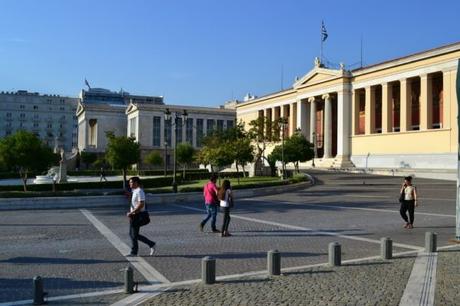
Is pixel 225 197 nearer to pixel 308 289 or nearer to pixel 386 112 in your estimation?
pixel 308 289

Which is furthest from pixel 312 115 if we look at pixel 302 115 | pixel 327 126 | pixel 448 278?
pixel 448 278

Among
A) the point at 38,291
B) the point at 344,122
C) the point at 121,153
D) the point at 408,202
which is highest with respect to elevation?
the point at 344,122

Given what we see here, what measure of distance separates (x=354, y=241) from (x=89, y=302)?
7.68 m

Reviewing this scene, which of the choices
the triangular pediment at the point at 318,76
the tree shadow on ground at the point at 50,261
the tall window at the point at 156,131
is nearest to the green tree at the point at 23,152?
the tree shadow on ground at the point at 50,261

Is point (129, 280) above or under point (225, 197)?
under

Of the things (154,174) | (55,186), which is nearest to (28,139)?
(55,186)

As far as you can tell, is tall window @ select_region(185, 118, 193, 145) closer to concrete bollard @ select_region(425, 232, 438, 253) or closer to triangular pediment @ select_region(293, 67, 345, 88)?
triangular pediment @ select_region(293, 67, 345, 88)

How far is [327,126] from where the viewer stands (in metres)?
71.8

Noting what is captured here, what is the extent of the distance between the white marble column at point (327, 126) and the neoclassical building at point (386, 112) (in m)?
0.14

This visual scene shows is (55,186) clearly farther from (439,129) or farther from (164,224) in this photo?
(439,129)

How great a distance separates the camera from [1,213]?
20.3 m

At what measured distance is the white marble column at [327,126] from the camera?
234ft

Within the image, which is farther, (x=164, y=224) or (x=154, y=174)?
(x=154, y=174)

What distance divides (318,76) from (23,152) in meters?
50.3
